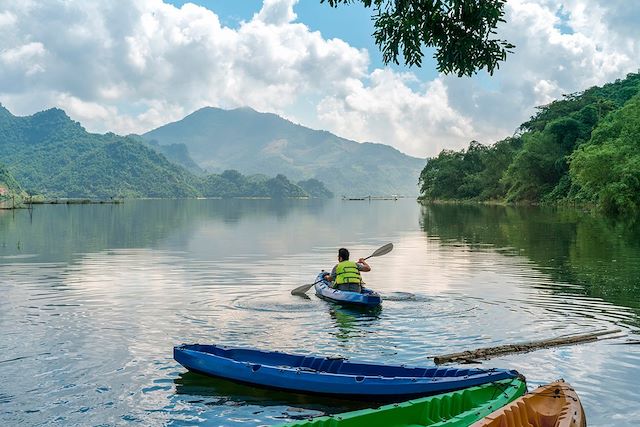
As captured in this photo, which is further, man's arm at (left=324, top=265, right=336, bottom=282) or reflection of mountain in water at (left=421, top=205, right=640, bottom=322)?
reflection of mountain in water at (left=421, top=205, right=640, bottom=322)

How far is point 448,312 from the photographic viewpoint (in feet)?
75.2

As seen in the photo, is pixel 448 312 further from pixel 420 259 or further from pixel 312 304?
pixel 420 259

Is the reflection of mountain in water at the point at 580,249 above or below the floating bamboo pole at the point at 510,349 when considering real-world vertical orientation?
above

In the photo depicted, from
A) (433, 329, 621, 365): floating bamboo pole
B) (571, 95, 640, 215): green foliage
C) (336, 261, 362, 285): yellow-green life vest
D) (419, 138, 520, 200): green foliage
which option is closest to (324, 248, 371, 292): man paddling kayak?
(336, 261, 362, 285): yellow-green life vest

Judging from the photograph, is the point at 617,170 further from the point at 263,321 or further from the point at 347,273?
the point at 263,321

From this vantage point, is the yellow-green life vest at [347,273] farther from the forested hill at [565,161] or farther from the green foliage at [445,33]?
the forested hill at [565,161]

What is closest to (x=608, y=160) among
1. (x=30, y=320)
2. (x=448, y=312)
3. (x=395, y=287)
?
(x=395, y=287)

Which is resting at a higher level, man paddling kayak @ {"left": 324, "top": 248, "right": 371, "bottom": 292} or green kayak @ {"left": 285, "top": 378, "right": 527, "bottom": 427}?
man paddling kayak @ {"left": 324, "top": 248, "right": 371, "bottom": 292}

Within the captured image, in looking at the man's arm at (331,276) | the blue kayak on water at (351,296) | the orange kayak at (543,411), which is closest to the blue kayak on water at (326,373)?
the orange kayak at (543,411)

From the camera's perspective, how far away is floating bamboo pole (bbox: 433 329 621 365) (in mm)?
15562

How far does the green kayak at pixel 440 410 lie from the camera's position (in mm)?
9641

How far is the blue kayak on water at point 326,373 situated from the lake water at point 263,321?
0.38 meters

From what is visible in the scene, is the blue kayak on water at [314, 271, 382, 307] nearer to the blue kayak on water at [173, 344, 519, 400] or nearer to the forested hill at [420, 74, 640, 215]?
the blue kayak on water at [173, 344, 519, 400]

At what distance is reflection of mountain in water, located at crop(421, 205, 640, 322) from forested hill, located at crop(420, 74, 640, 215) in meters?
12.4
